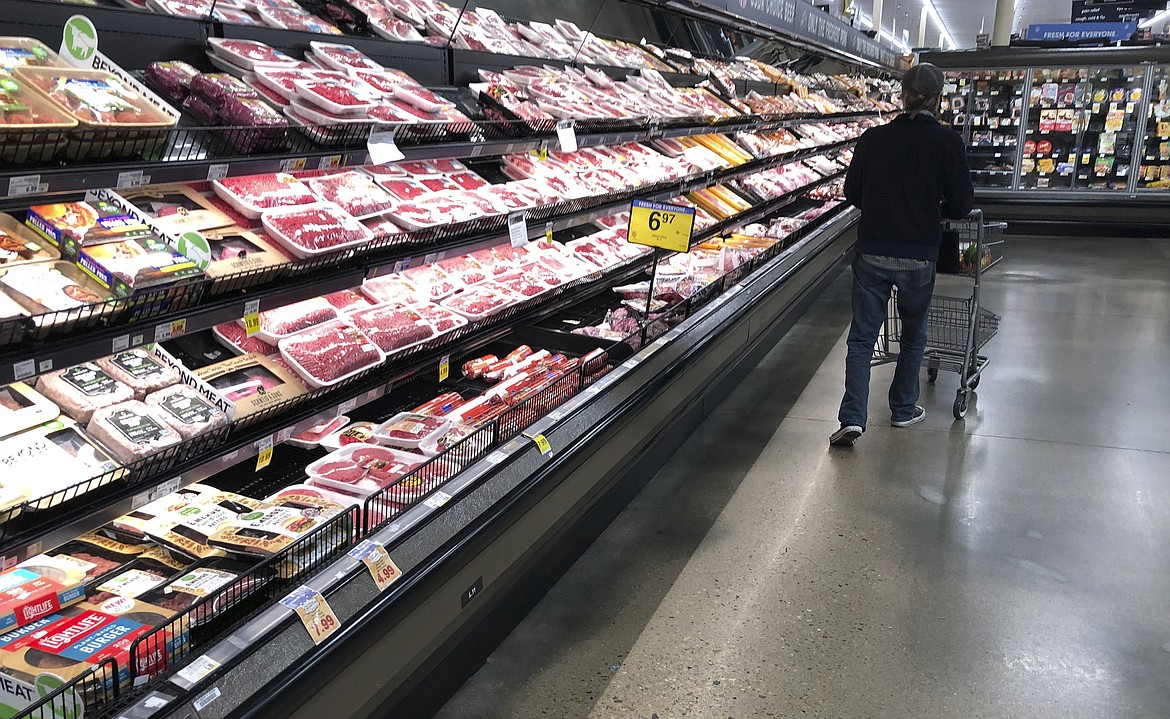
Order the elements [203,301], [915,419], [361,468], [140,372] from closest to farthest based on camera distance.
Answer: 1. [203,301]
2. [140,372]
3. [361,468]
4. [915,419]

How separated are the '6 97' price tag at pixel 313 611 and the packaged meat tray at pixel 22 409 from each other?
2.43 ft

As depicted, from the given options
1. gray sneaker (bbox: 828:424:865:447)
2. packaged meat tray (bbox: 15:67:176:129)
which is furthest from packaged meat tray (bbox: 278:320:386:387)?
gray sneaker (bbox: 828:424:865:447)

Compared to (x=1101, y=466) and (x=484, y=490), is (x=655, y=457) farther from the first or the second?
(x=1101, y=466)

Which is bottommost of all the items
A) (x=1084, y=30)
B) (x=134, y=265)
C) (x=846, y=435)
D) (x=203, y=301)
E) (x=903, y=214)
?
(x=846, y=435)

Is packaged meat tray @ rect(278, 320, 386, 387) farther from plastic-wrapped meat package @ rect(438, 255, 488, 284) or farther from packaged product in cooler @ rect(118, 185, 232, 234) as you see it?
plastic-wrapped meat package @ rect(438, 255, 488, 284)

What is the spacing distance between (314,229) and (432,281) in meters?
0.97

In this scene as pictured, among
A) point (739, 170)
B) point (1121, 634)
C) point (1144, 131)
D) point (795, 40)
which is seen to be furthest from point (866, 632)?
point (1144, 131)

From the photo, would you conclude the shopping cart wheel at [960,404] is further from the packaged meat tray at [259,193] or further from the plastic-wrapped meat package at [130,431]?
the plastic-wrapped meat package at [130,431]

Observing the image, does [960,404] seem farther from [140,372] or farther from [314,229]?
[140,372]

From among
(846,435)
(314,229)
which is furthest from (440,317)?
(846,435)

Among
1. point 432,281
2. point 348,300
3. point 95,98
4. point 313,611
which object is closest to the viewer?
point 313,611

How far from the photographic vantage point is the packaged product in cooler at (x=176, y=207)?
246 centimetres

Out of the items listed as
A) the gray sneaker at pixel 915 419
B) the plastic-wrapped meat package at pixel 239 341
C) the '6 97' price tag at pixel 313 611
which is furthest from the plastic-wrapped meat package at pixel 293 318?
the gray sneaker at pixel 915 419

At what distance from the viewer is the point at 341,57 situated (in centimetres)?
304
